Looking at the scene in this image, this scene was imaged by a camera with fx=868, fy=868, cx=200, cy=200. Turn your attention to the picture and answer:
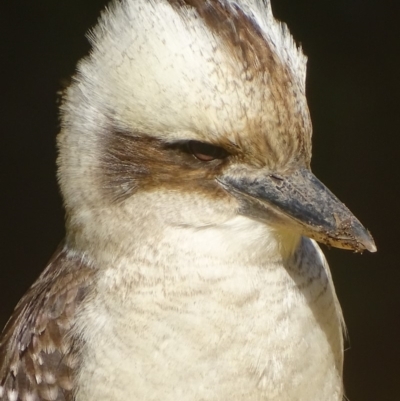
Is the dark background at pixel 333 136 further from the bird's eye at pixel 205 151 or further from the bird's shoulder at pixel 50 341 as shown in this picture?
the bird's eye at pixel 205 151

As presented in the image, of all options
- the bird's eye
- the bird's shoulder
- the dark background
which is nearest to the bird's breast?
the bird's shoulder

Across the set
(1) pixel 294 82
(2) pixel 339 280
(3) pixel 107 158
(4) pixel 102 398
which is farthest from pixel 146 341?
(2) pixel 339 280

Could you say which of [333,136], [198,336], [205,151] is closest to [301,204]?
[205,151]

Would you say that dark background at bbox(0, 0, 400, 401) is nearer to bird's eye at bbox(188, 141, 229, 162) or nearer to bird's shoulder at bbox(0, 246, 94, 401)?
bird's shoulder at bbox(0, 246, 94, 401)

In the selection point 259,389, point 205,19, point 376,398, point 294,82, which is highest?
point 205,19

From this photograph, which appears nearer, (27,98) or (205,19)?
(205,19)

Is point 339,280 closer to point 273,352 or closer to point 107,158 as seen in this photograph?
point 273,352

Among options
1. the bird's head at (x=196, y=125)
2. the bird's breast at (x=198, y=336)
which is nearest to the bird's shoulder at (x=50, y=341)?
the bird's breast at (x=198, y=336)
